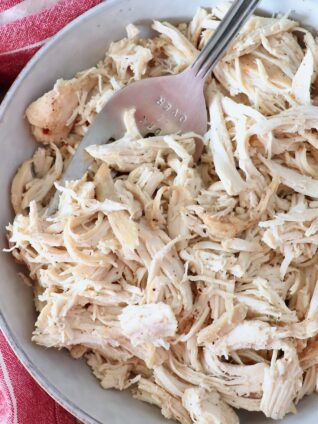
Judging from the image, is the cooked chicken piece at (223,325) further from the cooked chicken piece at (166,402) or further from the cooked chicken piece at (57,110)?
the cooked chicken piece at (57,110)

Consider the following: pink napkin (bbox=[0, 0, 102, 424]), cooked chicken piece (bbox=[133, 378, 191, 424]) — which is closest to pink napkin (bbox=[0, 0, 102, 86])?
pink napkin (bbox=[0, 0, 102, 424])

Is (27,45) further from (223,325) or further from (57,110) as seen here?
(223,325)

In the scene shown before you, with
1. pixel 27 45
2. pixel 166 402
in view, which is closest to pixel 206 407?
pixel 166 402

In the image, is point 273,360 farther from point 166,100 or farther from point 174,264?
point 166,100

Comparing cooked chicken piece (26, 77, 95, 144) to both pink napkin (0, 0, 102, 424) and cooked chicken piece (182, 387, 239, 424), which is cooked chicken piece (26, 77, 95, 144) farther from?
cooked chicken piece (182, 387, 239, 424)

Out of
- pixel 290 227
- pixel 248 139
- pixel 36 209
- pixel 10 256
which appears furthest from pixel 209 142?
pixel 10 256

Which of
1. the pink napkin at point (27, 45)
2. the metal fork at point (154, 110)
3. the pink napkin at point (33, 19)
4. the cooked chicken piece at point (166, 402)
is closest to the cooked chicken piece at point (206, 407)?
the cooked chicken piece at point (166, 402)

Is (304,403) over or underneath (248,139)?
underneath
